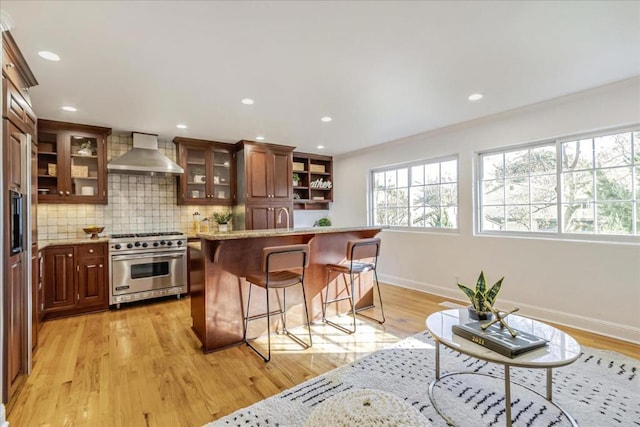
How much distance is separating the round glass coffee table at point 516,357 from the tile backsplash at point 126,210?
13.6 feet

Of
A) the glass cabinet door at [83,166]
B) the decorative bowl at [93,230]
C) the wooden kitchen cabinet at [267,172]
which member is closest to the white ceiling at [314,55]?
the glass cabinet door at [83,166]

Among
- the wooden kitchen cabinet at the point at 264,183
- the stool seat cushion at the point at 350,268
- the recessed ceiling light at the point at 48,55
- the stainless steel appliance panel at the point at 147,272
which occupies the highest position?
the recessed ceiling light at the point at 48,55

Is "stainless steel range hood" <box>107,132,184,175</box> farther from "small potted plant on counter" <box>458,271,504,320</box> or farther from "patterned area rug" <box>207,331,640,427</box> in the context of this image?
"small potted plant on counter" <box>458,271,504,320</box>

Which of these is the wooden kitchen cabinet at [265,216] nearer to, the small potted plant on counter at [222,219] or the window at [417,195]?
the small potted plant on counter at [222,219]

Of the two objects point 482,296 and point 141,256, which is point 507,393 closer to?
point 482,296

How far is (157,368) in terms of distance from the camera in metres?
2.43

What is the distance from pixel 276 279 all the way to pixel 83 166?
3239 mm

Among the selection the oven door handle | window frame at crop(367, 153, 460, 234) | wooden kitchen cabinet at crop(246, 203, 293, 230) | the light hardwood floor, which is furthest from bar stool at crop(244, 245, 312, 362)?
wooden kitchen cabinet at crop(246, 203, 293, 230)

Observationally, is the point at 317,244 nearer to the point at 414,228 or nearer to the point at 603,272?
the point at 414,228

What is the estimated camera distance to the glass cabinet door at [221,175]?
493 cm

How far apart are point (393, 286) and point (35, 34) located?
484 cm

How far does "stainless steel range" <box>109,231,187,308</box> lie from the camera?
3.89 metres

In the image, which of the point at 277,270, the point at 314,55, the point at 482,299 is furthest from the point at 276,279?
the point at 314,55

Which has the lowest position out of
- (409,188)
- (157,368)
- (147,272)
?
(157,368)
